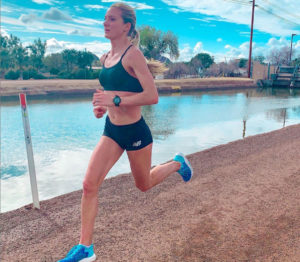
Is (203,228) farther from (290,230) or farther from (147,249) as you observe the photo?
(290,230)

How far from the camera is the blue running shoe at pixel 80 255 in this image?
228cm

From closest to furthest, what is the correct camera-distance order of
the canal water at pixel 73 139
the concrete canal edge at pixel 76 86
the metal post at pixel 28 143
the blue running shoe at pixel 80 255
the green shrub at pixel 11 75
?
the blue running shoe at pixel 80 255 < the metal post at pixel 28 143 < the canal water at pixel 73 139 < the concrete canal edge at pixel 76 86 < the green shrub at pixel 11 75

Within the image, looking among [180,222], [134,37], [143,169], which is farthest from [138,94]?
[180,222]

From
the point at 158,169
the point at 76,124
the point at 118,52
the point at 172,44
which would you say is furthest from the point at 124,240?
the point at 172,44

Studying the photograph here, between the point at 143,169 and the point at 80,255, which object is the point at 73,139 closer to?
the point at 143,169

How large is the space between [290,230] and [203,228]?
895 millimetres

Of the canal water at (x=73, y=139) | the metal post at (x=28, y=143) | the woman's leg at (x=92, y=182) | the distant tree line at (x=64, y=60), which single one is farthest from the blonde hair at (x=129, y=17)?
the distant tree line at (x=64, y=60)

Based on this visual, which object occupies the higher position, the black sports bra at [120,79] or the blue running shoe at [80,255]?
the black sports bra at [120,79]

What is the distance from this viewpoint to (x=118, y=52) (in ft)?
8.14

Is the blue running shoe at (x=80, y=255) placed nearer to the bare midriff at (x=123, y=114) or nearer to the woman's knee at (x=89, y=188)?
the woman's knee at (x=89, y=188)

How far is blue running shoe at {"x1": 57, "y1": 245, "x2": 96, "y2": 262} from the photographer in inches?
89.6

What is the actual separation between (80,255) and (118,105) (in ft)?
3.95

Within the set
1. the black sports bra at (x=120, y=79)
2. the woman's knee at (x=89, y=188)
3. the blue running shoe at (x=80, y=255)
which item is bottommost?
the blue running shoe at (x=80, y=255)

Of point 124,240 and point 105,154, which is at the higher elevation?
point 105,154
